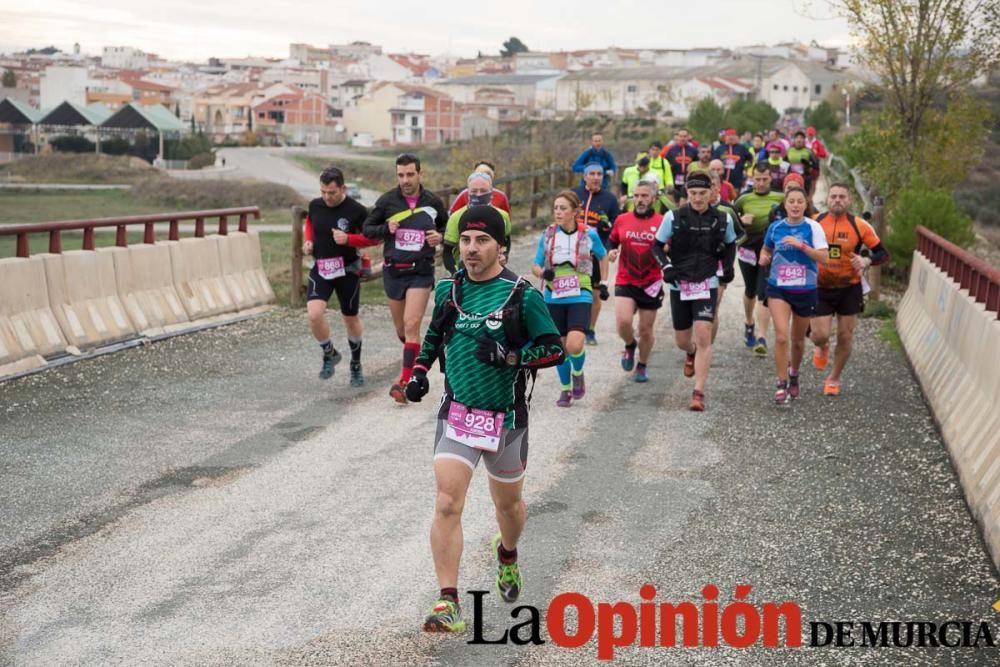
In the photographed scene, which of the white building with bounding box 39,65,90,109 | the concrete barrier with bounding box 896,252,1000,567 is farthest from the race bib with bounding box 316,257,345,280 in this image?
the white building with bounding box 39,65,90,109

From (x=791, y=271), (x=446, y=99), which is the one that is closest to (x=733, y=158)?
(x=791, y=271)

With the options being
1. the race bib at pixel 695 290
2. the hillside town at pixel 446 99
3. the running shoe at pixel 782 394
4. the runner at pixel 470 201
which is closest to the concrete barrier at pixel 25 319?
the runner at pixel 470 201

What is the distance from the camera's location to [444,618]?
5844 mm

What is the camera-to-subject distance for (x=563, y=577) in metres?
6.83

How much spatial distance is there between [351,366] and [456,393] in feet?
20.2

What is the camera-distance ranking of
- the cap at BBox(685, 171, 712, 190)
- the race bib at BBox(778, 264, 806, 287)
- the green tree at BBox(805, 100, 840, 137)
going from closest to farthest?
the cap at BBox(685, 171, 712, 190), the race bib at BBox(778, 264, 806, 287), the green tree at BBox(805, 100, 840, 137)

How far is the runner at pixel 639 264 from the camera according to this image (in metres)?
11.9

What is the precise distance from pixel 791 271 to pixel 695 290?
89 cm

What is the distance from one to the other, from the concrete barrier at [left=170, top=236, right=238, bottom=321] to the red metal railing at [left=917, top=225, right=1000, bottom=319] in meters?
8.28

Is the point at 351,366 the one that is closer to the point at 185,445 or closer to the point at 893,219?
the point at 185,445

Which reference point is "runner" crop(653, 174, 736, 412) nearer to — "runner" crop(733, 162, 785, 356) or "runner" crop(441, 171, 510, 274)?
"runner" crop(441, 171, 510, 274)

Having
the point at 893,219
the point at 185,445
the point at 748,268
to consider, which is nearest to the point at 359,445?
the point at 185,445

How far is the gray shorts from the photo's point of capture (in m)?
6.05

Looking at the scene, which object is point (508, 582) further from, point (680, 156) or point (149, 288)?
point (680, 156)
